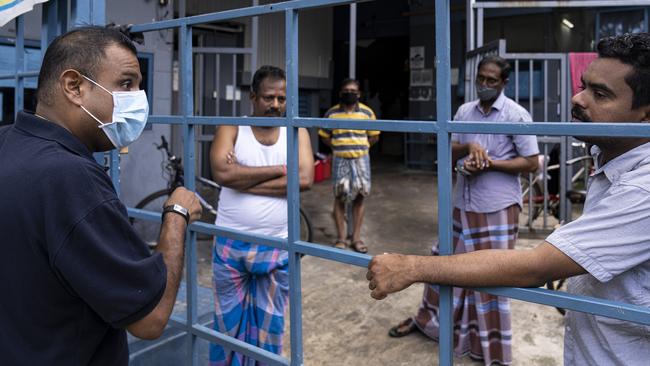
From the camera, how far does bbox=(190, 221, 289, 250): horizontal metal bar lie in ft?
5.44

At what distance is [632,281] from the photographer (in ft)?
4.04

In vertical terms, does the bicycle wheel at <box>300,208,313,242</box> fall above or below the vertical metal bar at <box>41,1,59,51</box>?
below

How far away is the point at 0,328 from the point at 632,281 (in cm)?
140

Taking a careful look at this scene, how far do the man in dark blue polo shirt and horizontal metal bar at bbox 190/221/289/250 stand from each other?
0.33m

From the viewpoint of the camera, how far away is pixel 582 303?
1.17 m

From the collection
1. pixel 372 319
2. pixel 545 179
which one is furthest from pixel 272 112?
pixel 545 179

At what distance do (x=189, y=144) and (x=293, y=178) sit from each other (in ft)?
1.55

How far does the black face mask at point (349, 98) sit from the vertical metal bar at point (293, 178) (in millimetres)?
3936

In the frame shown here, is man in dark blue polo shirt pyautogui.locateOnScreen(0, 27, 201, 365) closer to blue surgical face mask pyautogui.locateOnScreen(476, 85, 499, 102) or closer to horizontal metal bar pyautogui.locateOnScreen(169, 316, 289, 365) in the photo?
horizontal metal bar pyautogui.locateOnScreen(169, 316, 289, 365)

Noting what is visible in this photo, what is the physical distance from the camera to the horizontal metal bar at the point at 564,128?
1.10m

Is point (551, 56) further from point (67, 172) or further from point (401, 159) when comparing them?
point (401, 159)

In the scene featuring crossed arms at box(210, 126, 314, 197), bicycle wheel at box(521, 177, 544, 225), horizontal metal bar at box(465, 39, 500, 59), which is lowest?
bicycle wheel at box(521, 177, 544, 225)

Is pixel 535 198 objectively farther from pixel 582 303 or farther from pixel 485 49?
pixel 582 303

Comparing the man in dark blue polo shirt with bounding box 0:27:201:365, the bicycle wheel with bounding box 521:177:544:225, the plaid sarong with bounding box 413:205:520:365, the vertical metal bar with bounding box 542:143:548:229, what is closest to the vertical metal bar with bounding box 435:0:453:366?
the man in dark blue polo shirt with bounding box 0:27:201:365
